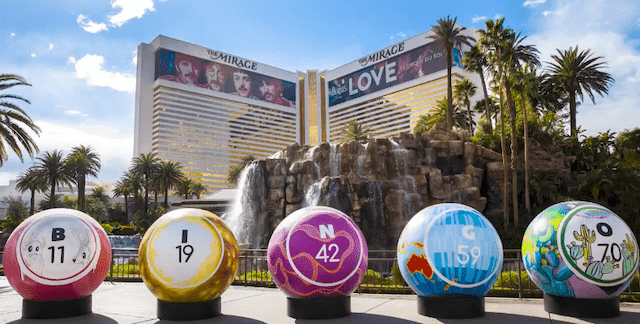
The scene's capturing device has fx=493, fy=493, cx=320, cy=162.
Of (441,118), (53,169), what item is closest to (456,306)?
(441,118)

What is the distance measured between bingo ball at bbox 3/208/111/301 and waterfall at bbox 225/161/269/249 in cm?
2259

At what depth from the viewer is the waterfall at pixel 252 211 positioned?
3158 centimetres

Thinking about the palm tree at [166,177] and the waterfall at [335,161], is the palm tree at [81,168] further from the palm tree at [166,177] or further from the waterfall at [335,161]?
the waterfall at [335,161]

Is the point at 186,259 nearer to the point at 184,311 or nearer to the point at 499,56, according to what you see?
the point at 184,311

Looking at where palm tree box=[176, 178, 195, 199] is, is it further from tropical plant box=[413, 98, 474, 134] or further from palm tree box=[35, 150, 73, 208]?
tropical plant box=[413, 98, 474, 134]

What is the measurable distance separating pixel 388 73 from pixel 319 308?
121m

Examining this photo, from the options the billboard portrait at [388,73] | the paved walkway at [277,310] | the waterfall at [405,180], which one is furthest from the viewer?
the billboard portrait at [388,73]

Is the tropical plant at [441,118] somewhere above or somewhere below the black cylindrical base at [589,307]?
above

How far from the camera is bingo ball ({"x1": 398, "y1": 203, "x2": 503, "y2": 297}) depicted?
7.60 m

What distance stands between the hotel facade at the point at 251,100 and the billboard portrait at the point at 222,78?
0.88 feet

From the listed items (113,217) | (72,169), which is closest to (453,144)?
(72,169)

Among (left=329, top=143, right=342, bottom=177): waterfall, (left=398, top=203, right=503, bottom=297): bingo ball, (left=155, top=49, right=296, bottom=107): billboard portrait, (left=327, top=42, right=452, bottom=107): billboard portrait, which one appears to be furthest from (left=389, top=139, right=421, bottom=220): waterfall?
(left=155, top=49, right=296, bottom=107): billboard portrait

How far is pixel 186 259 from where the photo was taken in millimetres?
7664

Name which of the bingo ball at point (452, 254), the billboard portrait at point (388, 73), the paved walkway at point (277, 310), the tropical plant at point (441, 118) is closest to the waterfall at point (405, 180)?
the paved walkway at point (277, 310)
